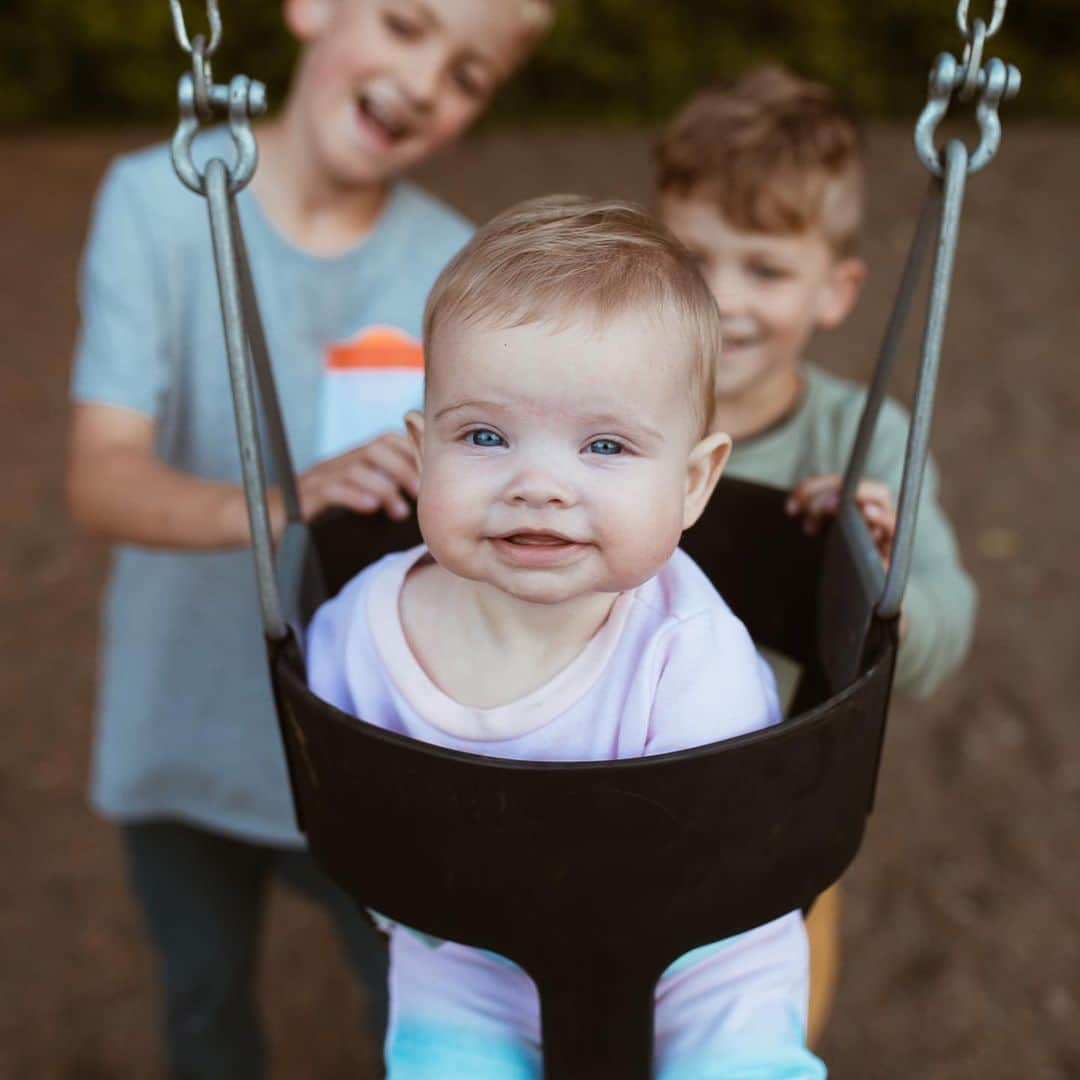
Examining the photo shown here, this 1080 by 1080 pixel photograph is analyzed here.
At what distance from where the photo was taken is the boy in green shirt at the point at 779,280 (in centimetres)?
132

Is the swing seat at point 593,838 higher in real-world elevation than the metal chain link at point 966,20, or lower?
lower

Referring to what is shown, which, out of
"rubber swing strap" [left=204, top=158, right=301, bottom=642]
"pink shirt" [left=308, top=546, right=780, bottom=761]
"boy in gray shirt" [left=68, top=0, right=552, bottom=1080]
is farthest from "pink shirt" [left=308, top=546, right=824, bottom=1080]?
"boy in gray shirt" [left=68, top=0, right=552, bottom=1080]

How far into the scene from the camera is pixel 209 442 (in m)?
1.51

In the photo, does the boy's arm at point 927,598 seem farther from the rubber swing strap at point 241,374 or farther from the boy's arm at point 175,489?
the rubber swing strap at point 241,374

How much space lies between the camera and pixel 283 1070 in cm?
201

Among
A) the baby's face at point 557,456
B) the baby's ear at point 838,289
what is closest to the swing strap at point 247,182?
the baby's face at point 557,456

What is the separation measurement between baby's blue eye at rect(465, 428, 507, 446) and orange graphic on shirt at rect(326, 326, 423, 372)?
0.62 meters

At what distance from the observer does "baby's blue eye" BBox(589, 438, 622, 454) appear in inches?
30.5

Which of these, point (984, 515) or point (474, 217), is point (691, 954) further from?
point (474, 217)

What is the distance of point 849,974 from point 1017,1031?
0.25m

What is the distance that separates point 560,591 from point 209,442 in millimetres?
828

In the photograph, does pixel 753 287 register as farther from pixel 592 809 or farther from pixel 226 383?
pixel 592 809

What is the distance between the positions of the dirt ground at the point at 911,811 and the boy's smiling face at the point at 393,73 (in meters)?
1.29

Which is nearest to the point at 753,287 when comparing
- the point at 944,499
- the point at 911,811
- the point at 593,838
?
the point at 593,838
